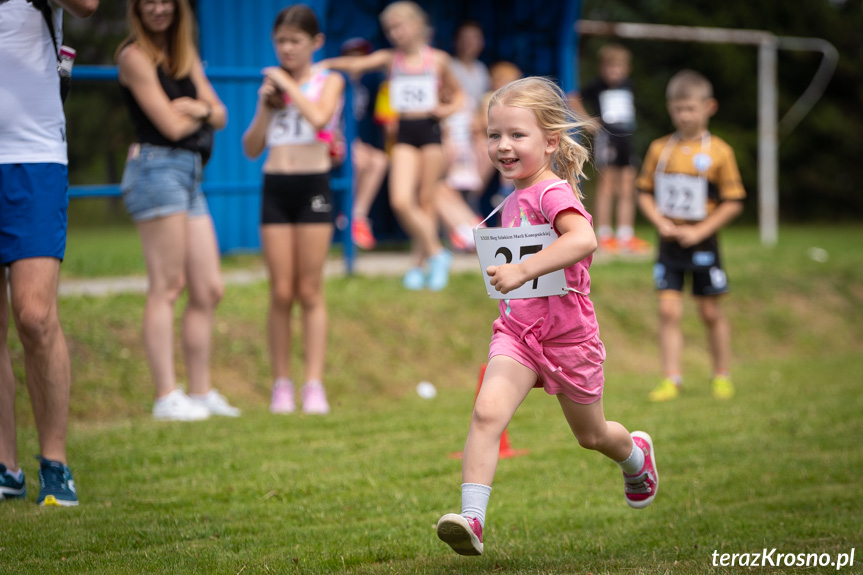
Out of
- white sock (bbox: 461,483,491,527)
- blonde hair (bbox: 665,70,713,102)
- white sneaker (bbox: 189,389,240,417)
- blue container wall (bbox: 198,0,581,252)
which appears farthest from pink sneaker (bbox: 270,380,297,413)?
blonde hair (bbox: 665,70,713,102)

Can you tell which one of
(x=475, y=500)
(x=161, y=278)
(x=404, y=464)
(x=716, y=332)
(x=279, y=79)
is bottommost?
(x=716, y=332)

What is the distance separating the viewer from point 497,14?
12.5 meters

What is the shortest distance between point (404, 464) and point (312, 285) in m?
1.60

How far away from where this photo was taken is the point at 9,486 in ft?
13.5

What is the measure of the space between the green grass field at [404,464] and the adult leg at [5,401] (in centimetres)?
22

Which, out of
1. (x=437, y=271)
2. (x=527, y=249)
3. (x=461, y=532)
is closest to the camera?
(x=461, y=532)

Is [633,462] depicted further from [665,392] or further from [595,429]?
[665,392]

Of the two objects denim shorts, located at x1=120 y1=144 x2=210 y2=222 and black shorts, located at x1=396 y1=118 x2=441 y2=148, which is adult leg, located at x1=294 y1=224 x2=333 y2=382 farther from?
black shorts, located at x1=396 y1=118 x2=441 y2=148

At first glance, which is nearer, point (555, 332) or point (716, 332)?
point (555, 332)

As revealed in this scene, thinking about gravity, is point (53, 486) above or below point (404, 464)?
above

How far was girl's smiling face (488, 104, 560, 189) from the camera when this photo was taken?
358cm

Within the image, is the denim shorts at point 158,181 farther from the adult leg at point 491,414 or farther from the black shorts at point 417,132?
the adult leg at point 491,414

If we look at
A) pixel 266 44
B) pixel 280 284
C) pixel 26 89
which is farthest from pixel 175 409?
pixel 266 44

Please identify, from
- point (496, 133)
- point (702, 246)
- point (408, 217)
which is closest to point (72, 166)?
point (408, 217)
